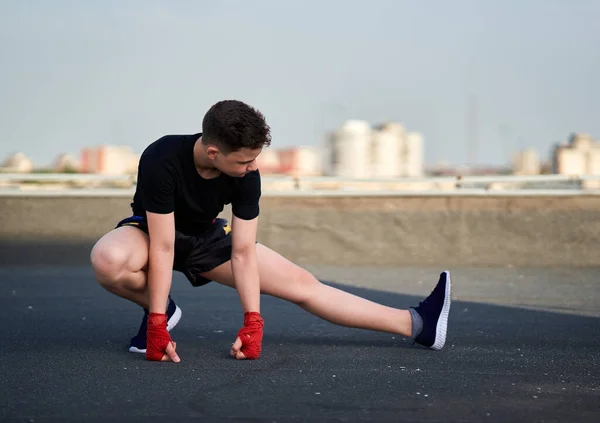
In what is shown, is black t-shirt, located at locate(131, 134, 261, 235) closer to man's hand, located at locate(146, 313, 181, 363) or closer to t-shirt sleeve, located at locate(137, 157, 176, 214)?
t-shirt sleeve, located at locate(137, 157, 176, 214)

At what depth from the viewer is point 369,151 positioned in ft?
430

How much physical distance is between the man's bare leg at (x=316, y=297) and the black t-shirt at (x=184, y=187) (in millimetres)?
342

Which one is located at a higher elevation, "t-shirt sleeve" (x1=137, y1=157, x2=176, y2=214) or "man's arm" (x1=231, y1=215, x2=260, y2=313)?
"t-shirt sleeve" (x1=137, y1=157, x2=176, y2=214)

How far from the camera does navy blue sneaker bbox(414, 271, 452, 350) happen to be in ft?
17.8

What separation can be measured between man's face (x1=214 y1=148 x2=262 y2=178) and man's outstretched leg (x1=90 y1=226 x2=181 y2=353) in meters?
0.67

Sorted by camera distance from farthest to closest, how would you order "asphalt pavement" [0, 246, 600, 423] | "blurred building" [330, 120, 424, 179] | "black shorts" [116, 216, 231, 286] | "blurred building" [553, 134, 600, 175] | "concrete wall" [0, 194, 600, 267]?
"blurred building" [330, 120, 424, 179] < "blurred building" [553, 134, 600, 175] < "concrete wall" [0, 194, 600, 267] < "black shorts" [116, 216, 231, 286] < "asphalt pavement" [0, 246, 600, 423]

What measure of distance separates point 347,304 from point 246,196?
86 centimetres

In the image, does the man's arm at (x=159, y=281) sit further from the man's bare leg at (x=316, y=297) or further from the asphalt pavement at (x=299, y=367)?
the man's bare leg at (x=316, y=297)

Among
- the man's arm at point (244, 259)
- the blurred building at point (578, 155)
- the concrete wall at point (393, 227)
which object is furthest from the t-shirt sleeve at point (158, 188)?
the blurred building at point (578, 155)

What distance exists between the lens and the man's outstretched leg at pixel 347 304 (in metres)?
5.45

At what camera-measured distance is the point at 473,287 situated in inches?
370

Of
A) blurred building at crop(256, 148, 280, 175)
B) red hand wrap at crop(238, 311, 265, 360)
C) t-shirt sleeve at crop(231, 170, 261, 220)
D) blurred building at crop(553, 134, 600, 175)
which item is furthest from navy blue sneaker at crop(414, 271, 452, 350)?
blurred building at crop(256, 148, 280, 175)

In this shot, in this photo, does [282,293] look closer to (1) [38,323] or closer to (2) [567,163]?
(1) [38,323]

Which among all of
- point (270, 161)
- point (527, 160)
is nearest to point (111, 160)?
point (270, 161)
